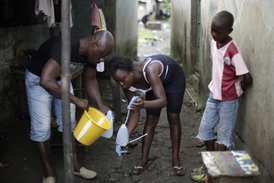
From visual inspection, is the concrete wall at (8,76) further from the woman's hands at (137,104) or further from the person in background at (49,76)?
→ the woman's hands at (137,104)

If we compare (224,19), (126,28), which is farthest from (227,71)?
(126,28)

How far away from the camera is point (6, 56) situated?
4895 mm

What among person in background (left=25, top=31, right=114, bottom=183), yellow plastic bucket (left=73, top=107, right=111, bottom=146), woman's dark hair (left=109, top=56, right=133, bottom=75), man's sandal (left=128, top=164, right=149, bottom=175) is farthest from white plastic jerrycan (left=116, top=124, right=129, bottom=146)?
man's sandal (left=128, top=164, right=149, bottom=175)

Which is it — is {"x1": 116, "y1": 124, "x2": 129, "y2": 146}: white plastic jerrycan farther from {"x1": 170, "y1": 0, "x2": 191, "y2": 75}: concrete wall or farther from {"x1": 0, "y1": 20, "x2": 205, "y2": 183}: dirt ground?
{"x1": 170, "y1": 0, "x2": 191, "y2": 75}: concrete wall

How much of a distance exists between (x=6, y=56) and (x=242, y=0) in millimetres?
3202

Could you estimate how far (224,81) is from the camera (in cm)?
337

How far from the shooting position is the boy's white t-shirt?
10.7ft

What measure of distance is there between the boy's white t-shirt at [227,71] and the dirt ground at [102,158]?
1.04 m

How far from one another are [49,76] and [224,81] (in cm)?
164

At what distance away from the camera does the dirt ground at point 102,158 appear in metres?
3.77

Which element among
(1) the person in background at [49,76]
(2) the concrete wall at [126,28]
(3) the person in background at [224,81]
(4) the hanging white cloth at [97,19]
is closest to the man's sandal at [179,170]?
(3) the person in background at [224,81]

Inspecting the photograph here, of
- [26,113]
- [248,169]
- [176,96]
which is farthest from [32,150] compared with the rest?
[248,169]

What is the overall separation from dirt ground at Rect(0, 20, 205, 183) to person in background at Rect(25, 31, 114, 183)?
0.48 m

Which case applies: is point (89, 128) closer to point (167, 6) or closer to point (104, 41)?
point (104, 41)
